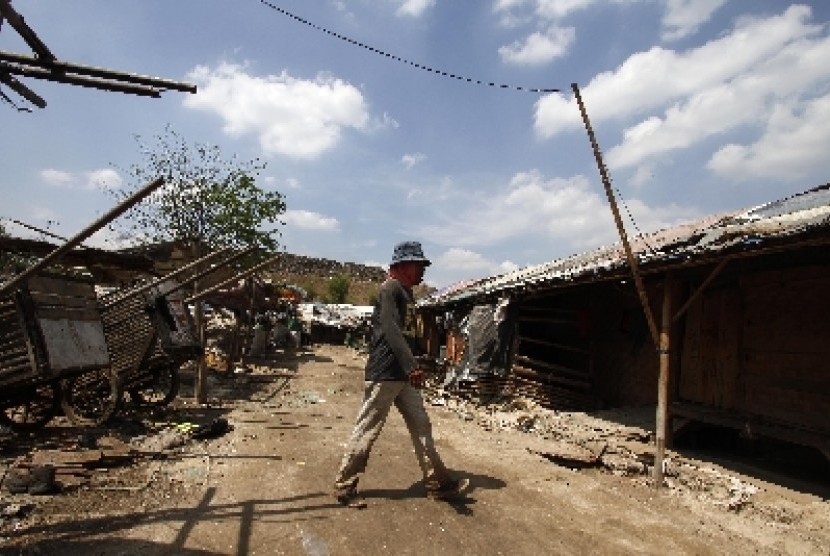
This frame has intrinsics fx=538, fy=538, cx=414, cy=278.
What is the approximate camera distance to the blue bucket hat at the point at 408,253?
16.2ft

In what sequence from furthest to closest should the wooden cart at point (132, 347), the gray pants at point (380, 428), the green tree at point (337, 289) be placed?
the green tree at point (337, 289)
the wooden cart at point (132, 347)
the gray pants at point (380, 428)

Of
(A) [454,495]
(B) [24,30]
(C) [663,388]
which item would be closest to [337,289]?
(C) [663,388]

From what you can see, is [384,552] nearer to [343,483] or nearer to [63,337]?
[343,483]

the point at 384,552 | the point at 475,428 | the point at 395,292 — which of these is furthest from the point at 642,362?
the point at 384,552

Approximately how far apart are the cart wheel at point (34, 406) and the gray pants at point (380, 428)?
4.18 metres

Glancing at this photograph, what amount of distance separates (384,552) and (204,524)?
140cm

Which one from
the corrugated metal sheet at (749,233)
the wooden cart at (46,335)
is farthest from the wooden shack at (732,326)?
the wooden cart at (46,335)

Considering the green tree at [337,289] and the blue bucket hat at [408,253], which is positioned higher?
the green tree at [337,289]

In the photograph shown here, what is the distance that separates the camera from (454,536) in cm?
410

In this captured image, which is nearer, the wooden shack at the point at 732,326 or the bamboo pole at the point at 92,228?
the bamboo pole at the point at 92,228

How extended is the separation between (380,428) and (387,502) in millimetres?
651

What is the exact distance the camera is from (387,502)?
4.73m

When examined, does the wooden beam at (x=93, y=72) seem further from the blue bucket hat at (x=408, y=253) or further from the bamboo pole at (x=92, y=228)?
the blue bucket hat at (x=408, y=253)

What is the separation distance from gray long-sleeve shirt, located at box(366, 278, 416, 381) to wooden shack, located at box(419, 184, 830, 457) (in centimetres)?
350
